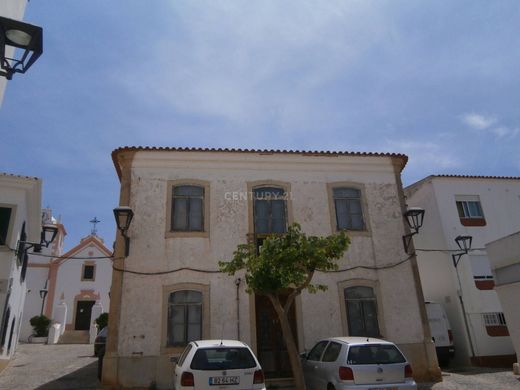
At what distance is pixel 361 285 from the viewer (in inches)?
499

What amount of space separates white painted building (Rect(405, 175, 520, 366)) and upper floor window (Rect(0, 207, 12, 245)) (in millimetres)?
14183

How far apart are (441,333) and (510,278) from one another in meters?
4.88

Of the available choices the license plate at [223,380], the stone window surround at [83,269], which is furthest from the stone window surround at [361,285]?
the stone window surround at [83,269]

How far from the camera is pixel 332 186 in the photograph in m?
13.8

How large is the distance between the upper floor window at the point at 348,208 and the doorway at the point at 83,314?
25500mm

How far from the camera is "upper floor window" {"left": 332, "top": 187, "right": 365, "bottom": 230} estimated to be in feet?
44.1

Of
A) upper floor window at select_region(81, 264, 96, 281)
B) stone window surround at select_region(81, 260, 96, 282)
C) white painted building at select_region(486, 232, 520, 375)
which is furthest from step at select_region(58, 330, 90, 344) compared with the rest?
white painted building at select_region(486, 232, 520, 375)

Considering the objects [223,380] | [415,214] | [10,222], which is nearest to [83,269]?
[10,222]

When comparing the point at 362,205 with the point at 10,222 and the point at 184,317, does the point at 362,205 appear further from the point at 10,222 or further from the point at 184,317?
the point at 10,222

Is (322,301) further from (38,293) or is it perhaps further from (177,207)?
(38,293)

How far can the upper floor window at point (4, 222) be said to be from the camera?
41.1ft

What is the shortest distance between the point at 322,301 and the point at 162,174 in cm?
636

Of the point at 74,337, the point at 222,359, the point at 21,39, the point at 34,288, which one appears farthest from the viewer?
the point at 34,288

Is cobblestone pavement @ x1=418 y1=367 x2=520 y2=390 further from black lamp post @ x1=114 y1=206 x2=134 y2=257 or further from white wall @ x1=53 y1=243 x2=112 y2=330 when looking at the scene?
white wall @ x1=53 y1=243 x2=112 y2=330
